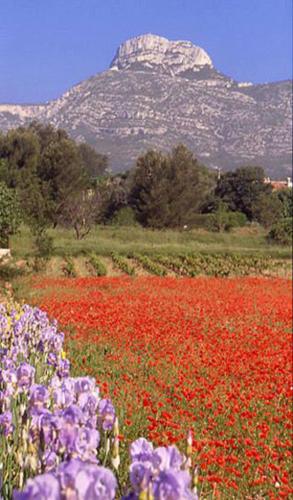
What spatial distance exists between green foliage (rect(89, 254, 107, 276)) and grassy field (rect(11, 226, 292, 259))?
1.12 meters

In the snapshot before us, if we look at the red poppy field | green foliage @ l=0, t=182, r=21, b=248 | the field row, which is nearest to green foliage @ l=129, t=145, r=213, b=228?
the field row

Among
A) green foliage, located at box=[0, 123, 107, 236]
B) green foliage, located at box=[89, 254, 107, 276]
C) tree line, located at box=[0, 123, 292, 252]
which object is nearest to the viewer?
green foliage, located at box=[89, 254, 107, 276]

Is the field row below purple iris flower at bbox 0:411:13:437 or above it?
below

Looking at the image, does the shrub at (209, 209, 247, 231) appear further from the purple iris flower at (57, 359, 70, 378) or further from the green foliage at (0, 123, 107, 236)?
the purple iris flower at (57, 359, 70, 378)

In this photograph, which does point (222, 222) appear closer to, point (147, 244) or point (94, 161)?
point (147, 244)

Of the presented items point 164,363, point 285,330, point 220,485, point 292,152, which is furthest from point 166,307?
point 292,152

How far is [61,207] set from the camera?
39.3 meters

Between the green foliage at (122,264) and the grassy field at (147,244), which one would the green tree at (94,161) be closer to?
the grassy field at (147,244)

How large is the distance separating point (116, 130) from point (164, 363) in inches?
6228

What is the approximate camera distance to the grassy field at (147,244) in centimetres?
2492

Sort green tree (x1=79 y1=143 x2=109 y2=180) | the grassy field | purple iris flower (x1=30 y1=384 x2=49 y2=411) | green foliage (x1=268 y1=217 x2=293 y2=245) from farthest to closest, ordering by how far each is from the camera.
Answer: green tree (x1=79 y1=143 x2=109 y2=180), green foliage (x1=268 y1=217 x2=293 y2=245), the grassy field, purple iris flower (x1=30 y1=384 x2=49 y2=411)

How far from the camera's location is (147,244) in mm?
29359

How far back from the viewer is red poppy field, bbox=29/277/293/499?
506 centimetres

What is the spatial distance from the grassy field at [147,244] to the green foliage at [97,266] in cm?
112
